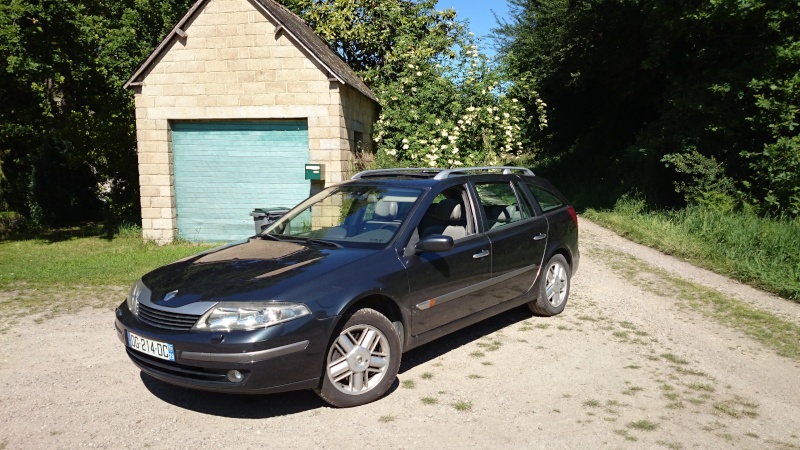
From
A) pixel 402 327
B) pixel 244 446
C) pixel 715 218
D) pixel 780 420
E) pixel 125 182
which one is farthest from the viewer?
pixel 125 182

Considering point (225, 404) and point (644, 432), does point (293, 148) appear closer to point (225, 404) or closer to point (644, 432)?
point (225, 404)

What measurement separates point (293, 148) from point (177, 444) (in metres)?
9.13

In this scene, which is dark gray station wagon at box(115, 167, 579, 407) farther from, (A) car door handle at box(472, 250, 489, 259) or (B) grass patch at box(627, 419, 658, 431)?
(B) grass patch at box(627, 419, 658, 431)

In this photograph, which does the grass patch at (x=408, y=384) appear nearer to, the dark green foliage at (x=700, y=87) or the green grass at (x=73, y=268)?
the green grass at (x=73, y=268)

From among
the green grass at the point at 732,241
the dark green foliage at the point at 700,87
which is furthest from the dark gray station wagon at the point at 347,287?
the dark green foliage at the point at 700,87

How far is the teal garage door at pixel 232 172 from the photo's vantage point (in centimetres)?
1270

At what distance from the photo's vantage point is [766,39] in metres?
12.1

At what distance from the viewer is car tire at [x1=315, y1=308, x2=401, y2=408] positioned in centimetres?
445

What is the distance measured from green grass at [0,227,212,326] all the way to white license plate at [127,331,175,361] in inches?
136

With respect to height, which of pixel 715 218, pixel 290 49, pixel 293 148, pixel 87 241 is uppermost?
pixel 290 49

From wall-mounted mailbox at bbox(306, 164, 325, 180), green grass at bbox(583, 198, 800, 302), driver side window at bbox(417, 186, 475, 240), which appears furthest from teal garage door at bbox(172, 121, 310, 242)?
driver side window at bbox(417, 186, 475, 240)

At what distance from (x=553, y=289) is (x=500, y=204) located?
1.27 meters

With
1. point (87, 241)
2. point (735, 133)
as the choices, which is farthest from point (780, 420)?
point (87, 241)

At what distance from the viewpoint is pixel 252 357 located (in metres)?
4.06
